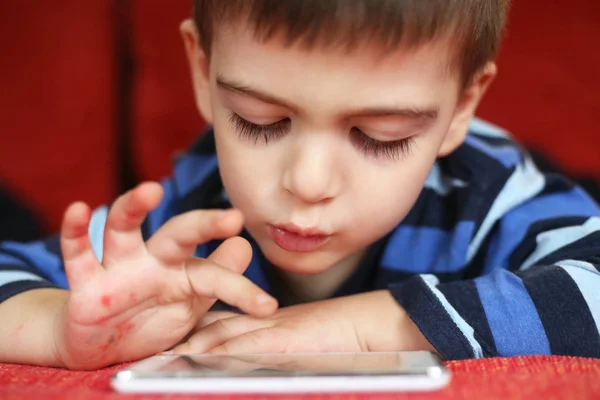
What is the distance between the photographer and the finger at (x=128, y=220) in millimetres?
490

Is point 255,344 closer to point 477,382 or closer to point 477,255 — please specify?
point 477,382

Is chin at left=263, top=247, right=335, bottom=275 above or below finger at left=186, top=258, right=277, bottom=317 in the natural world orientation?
below

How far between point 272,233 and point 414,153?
14 centimetres

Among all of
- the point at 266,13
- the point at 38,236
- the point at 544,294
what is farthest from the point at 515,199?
the point at 38,236

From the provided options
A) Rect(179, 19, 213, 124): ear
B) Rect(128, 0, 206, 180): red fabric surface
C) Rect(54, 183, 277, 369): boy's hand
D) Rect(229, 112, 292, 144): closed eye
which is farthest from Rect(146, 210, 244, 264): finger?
Rect(128, 0, 206, 180): red fabric surface

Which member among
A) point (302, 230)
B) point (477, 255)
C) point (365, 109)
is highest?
point (365, 109)

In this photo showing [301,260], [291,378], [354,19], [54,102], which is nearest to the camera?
[291,378]

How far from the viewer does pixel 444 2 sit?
0.57 m

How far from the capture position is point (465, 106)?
0.73 meters

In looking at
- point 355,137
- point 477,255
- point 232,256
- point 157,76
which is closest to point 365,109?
point 355,137

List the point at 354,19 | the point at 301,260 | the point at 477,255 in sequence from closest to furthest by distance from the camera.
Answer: the point at 354,19 → the point at 301,260 → the point at 477,255

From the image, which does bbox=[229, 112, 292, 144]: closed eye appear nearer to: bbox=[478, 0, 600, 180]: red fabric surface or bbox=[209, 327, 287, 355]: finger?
bbox=[209, 327, 287, 355]: finger

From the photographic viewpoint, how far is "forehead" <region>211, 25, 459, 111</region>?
21.4 inches

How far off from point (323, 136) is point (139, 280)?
0.57ft
